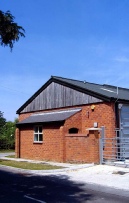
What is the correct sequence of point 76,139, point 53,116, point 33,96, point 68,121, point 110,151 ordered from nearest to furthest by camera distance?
point 110,151 < point 76,139 < point 68,121 < point 53,116 < point 33,96

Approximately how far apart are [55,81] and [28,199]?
16.2 metres

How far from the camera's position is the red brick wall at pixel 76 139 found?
1891cm

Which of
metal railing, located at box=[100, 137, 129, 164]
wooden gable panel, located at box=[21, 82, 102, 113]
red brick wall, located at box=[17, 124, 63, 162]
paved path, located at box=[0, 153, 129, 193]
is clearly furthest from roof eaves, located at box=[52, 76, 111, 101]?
paved path, located at box=[0, 153, 129, 193]

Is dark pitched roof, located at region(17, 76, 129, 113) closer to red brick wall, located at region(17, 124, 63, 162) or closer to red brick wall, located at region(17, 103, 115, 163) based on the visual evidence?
red brick wall, located at region(17, 103, 115, 163)

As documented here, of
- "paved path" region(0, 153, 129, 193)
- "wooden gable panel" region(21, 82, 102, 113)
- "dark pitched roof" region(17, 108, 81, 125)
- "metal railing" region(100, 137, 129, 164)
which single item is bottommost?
"paved path" region(0, 153, 129, 193)

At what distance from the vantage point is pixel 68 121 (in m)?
21.2

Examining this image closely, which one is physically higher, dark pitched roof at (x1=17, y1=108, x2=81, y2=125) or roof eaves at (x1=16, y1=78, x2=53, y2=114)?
roof eaves at (x1=16, y1=78, x2=53, y2=114)

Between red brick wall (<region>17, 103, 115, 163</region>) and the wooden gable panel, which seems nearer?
red brick wall (<region>17, 103, 115, 163</region>)

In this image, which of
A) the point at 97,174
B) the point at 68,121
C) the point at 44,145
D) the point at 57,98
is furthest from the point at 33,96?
the point at 97,174

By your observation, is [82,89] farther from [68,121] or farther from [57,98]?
[57,98]

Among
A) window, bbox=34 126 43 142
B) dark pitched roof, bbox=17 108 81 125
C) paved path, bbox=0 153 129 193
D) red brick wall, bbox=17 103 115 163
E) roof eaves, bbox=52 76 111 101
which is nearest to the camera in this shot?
paved path, bbox=0 153 129 193

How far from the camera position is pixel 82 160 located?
1923 cm

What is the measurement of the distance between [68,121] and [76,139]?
1739 mm

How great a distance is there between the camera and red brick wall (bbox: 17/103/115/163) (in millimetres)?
18906
